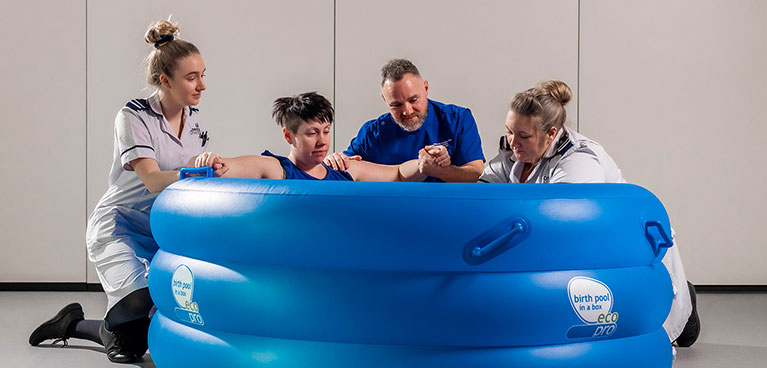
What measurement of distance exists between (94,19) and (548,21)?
2465 millimetres

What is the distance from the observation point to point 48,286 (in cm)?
400

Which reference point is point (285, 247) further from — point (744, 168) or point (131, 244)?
point (744, 168)

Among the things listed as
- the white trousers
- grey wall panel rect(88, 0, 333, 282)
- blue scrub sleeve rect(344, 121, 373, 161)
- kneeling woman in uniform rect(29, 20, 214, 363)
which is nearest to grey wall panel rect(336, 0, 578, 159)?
grey wall panel rect(88, 0, 333, 282)

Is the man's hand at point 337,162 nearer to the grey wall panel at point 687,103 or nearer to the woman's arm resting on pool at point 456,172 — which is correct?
the woman's arm resting on pool at point 456,172

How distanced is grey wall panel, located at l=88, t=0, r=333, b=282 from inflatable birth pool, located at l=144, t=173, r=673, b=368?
7.66ft

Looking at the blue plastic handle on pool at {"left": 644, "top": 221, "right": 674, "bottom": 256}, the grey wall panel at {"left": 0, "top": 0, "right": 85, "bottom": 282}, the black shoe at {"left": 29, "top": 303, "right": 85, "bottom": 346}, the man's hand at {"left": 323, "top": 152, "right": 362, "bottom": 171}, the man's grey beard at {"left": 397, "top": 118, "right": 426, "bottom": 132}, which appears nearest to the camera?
the blue plastic handle on pool at {"left": 644, "top": 221, "right": 674, "bottom": 256}

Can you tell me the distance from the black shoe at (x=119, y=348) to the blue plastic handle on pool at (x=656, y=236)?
169 cm

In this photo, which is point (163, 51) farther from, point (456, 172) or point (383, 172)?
point (456, 172)

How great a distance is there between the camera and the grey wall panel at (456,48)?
3.98 metres

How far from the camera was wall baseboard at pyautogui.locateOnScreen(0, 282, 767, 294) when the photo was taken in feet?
13.1

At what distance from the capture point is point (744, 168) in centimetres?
405

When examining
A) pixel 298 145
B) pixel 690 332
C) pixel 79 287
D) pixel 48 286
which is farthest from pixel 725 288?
pixel 48 286

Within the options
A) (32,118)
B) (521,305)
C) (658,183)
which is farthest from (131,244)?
(658,183)

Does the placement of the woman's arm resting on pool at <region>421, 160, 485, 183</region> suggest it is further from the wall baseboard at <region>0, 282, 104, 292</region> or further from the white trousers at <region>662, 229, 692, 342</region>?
the wall baseboard at <region>0, 282, 104, 292</region>
